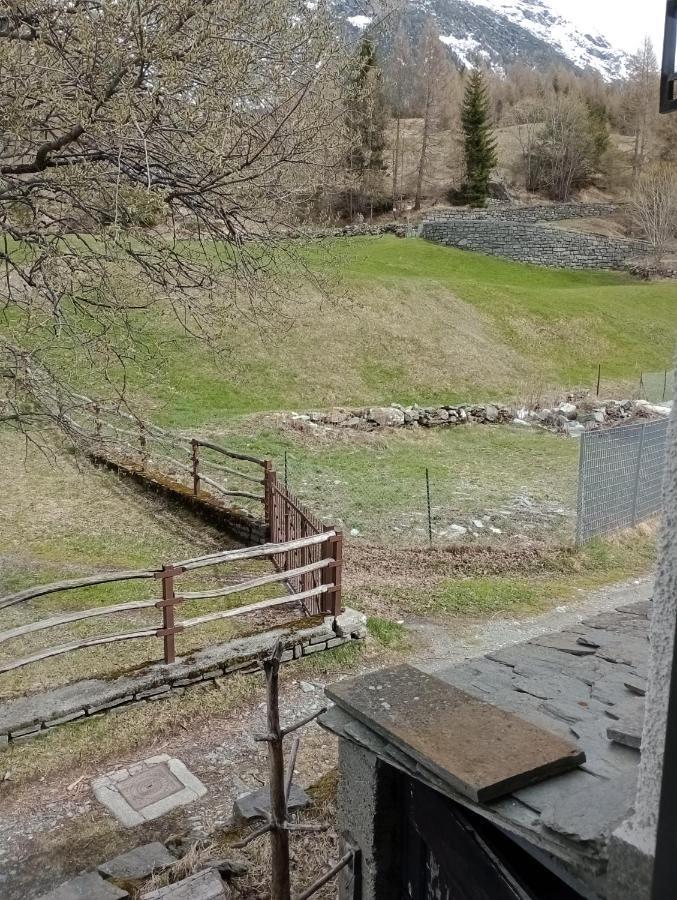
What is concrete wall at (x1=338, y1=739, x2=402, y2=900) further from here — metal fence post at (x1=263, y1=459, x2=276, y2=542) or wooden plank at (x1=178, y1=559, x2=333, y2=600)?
metal fence post at (x1=263, y1=459, x2=276, y2=542)

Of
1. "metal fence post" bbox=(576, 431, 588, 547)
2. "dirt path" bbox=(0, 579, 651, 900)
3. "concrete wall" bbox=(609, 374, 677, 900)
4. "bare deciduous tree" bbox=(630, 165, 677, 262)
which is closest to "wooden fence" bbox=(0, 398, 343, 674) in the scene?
"dirt path" bbox=(0, 579, 651, 900)

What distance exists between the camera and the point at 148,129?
19.3 feet

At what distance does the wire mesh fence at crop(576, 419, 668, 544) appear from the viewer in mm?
10555

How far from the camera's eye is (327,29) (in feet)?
22.2

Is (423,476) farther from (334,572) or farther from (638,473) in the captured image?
(334,572)

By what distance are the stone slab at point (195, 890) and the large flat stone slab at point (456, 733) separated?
163 centimetres

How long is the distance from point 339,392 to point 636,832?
20.5 meters

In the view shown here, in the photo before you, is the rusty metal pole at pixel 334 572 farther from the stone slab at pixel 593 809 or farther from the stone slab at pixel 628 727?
the stone slab at pixel 593 809

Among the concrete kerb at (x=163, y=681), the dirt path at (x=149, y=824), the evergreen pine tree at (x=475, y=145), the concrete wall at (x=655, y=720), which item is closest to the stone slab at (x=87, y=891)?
the dirt path at (x=149, y=824)

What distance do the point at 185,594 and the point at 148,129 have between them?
4.14 m

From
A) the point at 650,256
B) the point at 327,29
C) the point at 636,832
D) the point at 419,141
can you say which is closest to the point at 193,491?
the point at 327,29

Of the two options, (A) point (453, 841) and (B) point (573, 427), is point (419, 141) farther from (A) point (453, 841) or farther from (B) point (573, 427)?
(A) point (453, 841)

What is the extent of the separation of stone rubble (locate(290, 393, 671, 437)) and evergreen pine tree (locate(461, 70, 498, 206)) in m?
34.2

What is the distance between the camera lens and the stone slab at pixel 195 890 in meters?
3.74
